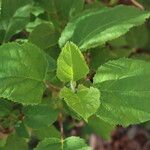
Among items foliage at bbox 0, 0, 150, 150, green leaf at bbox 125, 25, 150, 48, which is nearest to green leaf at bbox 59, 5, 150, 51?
foliage at bbox 0, 0, 150, 150

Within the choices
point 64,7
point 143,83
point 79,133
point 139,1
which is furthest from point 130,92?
point 79,133

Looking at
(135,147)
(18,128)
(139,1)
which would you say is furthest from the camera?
(135,147)

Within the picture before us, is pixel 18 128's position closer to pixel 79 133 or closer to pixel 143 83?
pixel 143 83

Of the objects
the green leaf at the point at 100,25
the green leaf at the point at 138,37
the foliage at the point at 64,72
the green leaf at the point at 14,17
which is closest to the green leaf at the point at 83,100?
the foliage at the point at 64,72

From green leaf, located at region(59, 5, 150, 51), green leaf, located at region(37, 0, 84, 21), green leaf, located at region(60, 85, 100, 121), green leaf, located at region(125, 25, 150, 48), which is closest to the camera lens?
green leaf, located at region(60, 85, 100, 121)

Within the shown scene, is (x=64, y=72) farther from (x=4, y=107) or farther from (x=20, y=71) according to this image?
(x=4, y=107)

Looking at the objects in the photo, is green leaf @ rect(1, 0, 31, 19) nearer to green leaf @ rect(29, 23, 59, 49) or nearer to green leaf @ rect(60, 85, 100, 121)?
green leaf @ rect(29, 23, 59, 49)

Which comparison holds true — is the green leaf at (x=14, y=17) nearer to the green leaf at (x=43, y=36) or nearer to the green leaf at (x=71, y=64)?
the green leaf at (x=43, y=36)
